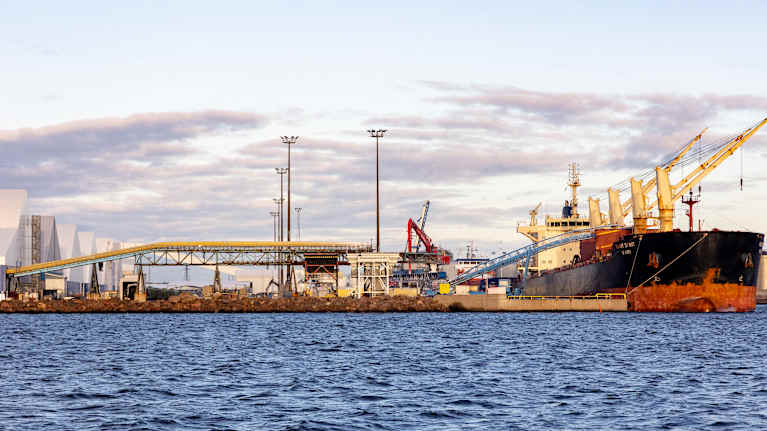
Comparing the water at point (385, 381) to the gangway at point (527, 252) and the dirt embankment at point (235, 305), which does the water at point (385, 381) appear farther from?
the gangway at point (527, 252)

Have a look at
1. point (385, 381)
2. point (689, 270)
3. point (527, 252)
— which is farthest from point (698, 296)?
point (385, 381)

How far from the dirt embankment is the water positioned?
46858mm

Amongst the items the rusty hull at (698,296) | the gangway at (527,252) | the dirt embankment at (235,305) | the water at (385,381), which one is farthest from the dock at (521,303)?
the water at (385,381)

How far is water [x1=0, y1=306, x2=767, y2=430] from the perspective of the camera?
29031mm

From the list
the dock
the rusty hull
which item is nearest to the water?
the rusty hull

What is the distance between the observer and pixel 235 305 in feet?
403

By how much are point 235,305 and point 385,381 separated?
86156 millimetres

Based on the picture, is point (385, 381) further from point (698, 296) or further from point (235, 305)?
point (235, 305)

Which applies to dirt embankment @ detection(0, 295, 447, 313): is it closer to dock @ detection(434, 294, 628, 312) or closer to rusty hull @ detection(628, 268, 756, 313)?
dock @ detection(434, 294, 628, 312)

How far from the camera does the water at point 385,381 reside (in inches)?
1143

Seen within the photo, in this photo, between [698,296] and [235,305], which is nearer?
[698,296]

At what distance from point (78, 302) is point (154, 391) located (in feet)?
314

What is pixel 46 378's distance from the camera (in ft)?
131

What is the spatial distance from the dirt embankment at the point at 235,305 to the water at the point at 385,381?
1845 inches
